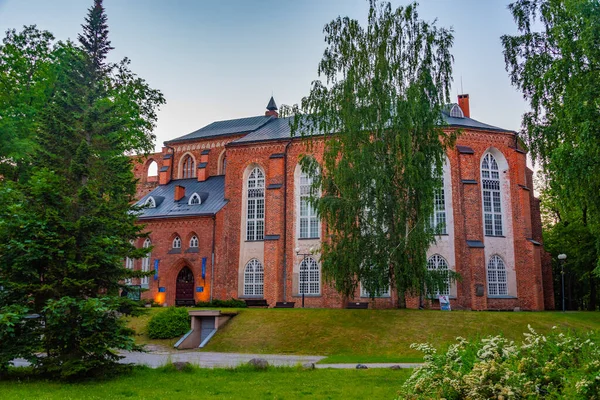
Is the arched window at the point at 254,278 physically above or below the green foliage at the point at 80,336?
above

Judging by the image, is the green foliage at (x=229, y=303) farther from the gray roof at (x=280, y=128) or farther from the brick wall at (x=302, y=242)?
the gray roof at (x=280, y=128)

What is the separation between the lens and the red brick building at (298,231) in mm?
31844

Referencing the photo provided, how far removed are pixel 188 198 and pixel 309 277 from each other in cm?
1246

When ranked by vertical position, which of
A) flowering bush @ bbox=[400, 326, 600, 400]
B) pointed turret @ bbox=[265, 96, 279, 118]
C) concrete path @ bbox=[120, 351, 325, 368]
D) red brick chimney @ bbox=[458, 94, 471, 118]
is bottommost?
concrete path @ bbox=[120, 351, 325, 368]

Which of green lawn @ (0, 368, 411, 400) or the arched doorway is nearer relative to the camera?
green lawn @ (0, 368, 411, 400)

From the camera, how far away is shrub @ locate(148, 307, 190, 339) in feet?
78.3

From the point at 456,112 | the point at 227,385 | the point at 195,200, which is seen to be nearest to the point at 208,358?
the point at 227,385

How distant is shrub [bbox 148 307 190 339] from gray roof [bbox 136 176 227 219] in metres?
12.3

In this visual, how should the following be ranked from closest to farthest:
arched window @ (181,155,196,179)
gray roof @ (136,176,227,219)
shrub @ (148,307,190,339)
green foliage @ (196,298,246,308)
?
shrub @ (148,307,190,339) → green foliage @ (196,298,246,308) → gray roof @ (136,176,227,219) → arched window @ (181,155,196,179)

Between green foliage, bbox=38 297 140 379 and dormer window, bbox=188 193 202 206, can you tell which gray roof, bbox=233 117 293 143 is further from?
green foliage, bbox=38 297 140 379

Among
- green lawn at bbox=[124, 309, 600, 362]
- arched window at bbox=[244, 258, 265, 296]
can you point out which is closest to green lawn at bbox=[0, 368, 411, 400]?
green lawn at bbox=[124, 309, 600, 362]

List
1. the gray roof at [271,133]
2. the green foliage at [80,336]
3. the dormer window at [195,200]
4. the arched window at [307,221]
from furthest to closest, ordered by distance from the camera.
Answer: the dormer window at [195,200]
the gray roof at [271,133]
the arched window at [307,221]
the green foliage at [80,336]

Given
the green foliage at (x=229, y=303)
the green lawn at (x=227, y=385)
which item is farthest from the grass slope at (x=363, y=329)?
the green lawn at (x=227, y=385)

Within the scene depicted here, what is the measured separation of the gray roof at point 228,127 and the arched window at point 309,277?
14898 millimetres
